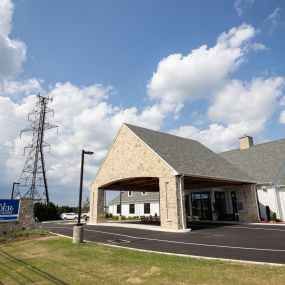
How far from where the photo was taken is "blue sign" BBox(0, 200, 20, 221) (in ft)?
67.2

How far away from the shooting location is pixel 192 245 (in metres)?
13.5

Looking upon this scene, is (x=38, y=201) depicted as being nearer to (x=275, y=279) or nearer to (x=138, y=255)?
(x=138, y=255)

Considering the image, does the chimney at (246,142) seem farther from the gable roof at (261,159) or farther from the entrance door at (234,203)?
the entrance door at (234,203)

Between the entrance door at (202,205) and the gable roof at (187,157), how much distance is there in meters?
5.15

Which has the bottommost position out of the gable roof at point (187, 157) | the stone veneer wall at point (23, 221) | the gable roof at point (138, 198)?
the stone veneer wall at point (23, 221)

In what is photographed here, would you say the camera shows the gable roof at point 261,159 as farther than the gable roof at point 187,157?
Yes

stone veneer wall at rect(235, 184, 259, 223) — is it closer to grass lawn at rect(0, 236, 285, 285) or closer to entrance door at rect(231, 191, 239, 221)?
entrance door at rect(231, 191, 239, 221)

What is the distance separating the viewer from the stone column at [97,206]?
30203mm

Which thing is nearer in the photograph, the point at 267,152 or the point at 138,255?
the point at 138,255

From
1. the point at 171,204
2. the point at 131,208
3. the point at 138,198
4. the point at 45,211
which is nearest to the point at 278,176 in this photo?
the point at 171,204

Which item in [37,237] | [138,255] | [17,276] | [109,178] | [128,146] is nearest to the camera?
[17,276]

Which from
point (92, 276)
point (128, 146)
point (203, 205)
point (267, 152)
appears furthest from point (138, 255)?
point (267, 152)

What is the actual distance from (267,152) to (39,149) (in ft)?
137

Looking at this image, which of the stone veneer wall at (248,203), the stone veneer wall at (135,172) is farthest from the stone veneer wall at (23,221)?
the stone veneer wall at (248,203)
